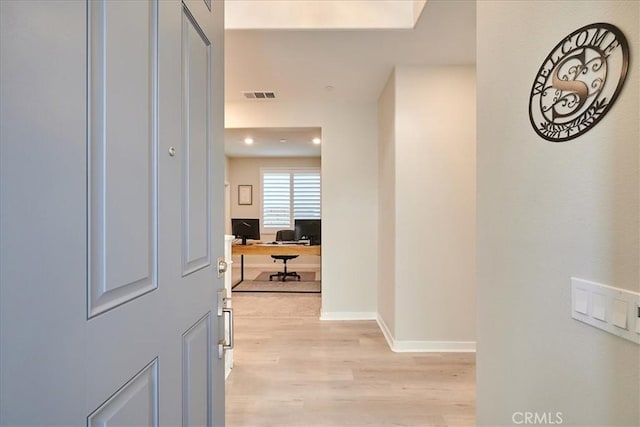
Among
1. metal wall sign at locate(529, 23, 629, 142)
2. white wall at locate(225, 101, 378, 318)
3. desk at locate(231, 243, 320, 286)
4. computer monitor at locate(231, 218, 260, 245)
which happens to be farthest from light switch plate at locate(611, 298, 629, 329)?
computer monitor at locate(231, 218, 260, 245)

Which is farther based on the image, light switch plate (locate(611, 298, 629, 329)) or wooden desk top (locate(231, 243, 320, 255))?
wooden desk top (locate(231, 243, 320, 255))

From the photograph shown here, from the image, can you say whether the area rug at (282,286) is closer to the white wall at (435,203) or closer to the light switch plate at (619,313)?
the white wall at (435,203)

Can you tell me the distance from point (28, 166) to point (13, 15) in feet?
0.62

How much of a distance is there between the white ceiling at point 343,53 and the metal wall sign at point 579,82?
1.45 metres

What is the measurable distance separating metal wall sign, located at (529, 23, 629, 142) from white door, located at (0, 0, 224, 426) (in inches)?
42.4

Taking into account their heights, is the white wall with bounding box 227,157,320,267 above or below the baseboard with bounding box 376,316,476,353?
above

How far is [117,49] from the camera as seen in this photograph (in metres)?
0.64

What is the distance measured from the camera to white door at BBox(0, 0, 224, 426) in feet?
1.41

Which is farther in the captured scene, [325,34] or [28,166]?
[325,34]

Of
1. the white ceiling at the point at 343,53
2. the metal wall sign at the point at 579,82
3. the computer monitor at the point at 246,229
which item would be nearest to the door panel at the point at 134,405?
the metal wall sign at the point at 579,82

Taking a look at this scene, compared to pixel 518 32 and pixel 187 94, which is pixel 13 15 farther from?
pixel 518 32

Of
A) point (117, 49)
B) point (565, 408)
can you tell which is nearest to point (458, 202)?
point (565, 408)

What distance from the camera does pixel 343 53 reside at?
9.14 ft

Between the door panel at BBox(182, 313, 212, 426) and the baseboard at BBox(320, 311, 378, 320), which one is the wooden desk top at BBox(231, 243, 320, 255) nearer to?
the baseboard at BBox(320, 311, 378, 320)
